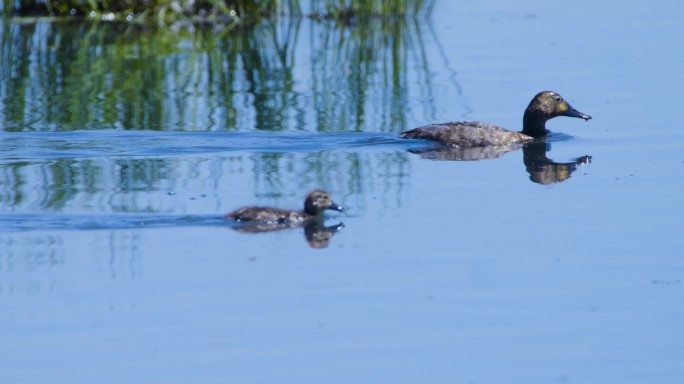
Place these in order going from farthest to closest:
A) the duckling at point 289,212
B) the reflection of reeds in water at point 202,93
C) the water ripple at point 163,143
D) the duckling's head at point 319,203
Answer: the water ripple at point 163,143
the reflection of reeds in water at point 202,93
the duckling's head at point 319,203
the duckling at point 289,212

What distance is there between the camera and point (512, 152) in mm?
13742

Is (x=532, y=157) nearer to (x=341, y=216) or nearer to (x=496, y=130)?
(x=496, y=130)

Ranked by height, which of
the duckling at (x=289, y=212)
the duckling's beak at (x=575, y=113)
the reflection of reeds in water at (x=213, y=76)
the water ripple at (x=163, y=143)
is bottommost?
the duckling at (x=289, y=212)

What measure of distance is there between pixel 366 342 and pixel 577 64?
11.4m

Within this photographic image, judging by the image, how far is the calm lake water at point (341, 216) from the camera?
7.43 metres

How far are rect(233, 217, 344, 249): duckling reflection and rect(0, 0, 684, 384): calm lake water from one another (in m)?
0.05

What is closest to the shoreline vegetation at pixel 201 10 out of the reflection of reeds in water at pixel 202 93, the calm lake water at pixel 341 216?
the reflection of reeds in water at pixel 202 93

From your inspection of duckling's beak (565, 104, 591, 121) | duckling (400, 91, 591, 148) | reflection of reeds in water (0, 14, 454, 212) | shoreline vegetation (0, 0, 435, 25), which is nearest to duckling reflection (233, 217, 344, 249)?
reflection of reeds in water (0, 14, 454, 212)

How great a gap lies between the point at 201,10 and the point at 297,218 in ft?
47.5

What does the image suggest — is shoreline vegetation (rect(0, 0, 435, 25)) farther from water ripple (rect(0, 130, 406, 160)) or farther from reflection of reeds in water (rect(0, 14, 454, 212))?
water ripple (rect(0, 130, 406, 160))

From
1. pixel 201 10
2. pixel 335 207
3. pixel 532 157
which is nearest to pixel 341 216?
pixel 335 207

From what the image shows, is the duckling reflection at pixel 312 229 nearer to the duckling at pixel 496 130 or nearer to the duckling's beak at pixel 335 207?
the duckling's beak at pixel 335 207

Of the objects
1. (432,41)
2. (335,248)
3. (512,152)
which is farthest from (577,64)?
(335,248)

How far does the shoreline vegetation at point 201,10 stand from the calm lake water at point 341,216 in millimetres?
3730
